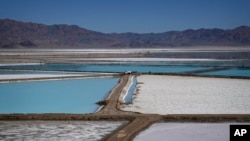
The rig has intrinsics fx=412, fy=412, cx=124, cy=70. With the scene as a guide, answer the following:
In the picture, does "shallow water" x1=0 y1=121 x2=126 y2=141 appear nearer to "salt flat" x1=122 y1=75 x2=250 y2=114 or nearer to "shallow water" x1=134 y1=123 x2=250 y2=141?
"shallow water" x1=134 y1=123 x2=250 y2=141

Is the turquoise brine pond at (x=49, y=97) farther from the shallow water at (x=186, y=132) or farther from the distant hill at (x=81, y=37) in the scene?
the distant hill at (x=81, y=37)

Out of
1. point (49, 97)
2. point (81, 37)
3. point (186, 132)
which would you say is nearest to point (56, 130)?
point (186, 132)

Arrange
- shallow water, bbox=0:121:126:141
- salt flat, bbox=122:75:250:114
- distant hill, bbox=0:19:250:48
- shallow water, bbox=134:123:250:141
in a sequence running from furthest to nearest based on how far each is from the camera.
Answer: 1. distant hill, bbox=0:19:250:48
2. salt flat, bbox=122:75:250:114
3. shallow water, bbox=0:121:126:141
4. shallow water, bbox=134:123:250:141

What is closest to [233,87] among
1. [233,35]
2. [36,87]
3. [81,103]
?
[81,103]

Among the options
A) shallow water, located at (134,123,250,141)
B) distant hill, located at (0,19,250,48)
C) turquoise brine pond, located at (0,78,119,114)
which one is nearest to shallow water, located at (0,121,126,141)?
shallow water, located at (134,123,250,141)

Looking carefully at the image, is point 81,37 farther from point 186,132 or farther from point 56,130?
point 186,132

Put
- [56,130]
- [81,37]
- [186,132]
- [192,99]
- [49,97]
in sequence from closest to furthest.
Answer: [186,132] < [56,130] < [192,99] < [49,97] < [81,37]
